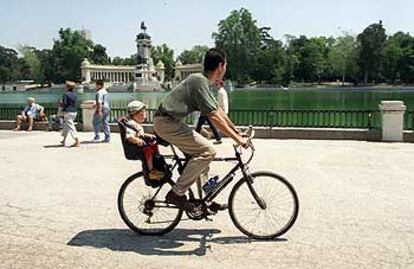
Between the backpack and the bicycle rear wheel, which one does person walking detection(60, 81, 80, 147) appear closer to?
the bicycle rear wheel

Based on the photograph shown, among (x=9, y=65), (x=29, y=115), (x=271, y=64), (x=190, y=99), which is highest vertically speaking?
(x=9, y=65)

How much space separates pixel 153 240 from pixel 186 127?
1419 millimetres

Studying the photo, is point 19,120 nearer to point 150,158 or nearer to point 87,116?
point 87,116

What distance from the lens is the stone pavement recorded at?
5.29 m

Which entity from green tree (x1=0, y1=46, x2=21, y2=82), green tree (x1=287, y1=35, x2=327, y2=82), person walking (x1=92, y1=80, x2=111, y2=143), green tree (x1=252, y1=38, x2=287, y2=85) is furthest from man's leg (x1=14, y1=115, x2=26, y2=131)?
green tree (x1=0, y1=46, x2=21, y2=82)

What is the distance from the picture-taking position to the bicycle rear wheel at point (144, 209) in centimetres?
617

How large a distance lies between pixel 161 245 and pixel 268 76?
13028cm

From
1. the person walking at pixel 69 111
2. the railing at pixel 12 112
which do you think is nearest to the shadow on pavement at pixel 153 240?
the person walking at pixel 69 111

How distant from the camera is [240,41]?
132375 millimetres

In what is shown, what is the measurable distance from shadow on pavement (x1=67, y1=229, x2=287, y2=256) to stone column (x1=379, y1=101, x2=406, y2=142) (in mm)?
9831

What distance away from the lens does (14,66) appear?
185m

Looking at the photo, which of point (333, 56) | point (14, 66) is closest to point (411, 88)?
point (333, 56)

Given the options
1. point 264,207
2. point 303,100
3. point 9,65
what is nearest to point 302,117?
point 264,207

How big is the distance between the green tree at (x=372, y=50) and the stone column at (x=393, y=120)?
345 ft
